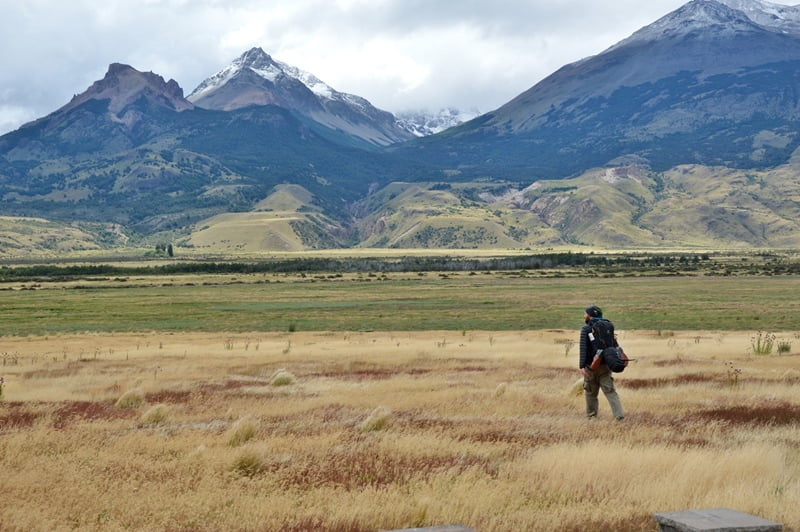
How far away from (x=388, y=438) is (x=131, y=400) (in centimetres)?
965

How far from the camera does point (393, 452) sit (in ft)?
44.3

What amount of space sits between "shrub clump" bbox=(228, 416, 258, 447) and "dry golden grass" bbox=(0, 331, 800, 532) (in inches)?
1.7

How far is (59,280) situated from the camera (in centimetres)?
14975

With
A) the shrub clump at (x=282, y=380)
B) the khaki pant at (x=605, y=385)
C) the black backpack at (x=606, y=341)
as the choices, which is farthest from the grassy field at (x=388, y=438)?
the black backpack at (x=606, y=341)

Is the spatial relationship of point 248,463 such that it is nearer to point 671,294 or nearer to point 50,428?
point 50,428

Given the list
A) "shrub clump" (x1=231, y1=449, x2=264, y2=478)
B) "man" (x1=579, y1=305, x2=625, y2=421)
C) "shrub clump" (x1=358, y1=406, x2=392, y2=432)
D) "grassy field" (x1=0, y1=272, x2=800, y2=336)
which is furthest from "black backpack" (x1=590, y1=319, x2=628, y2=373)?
"grassy field" (x1=0, y1=272, x2=800, y2=336)

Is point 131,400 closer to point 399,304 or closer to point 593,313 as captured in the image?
point 593,313

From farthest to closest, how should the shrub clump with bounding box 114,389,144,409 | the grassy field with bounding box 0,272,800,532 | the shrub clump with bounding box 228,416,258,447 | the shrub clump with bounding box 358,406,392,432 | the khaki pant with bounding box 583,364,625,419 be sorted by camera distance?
1. the shrub clump with bounding box 114,389,144,409
2. the khaki pant with bounding box 583,364,625,419
3. the shrub clump with bounding box 358,406,392,432
4. the shrub clump with bounding box 228,416,258,447
5. the grassy field with bounding box 0,272,800,532

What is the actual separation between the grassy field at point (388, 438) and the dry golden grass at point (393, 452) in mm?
48

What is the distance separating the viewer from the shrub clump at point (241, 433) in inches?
562

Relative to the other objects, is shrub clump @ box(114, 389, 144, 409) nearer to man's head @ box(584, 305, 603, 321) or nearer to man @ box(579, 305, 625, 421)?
man @ box(579, 305, 625, 421)

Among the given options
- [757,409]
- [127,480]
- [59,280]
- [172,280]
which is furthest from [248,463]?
[59,280]

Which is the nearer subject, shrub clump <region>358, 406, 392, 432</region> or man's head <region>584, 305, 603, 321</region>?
shrub clump <region>358, 406, 392, 432</region>

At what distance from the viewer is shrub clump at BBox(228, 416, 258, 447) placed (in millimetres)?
14281
